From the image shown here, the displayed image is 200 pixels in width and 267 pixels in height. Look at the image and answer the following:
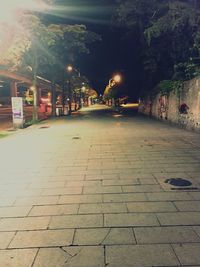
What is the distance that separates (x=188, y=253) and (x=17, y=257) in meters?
2.24

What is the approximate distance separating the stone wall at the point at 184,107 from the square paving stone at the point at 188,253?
1211cm

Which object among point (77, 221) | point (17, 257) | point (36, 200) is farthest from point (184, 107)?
point (17, 257)

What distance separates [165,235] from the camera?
402 centimetres

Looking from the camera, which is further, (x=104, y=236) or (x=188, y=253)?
(x=104, y=236)

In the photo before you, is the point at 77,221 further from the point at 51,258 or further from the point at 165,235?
the point at 165,235

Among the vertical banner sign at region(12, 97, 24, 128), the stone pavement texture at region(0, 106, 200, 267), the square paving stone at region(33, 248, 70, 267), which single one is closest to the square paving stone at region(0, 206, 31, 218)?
the stone pavement texture at region(0, 106, 200, 267)

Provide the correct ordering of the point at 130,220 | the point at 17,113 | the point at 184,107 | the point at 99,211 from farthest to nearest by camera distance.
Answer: the point at 17,113
the point at 184,107
the point at 99,211
the point at 130,220

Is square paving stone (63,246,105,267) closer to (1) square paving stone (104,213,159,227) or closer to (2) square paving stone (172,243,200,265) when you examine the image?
(1) square paving stone (104,213,159,227)

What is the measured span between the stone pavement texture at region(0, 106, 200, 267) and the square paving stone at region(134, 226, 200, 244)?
0.01 m

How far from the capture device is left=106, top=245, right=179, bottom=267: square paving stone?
3.35 metres

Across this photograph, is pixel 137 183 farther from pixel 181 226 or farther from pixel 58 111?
pixel 58 111

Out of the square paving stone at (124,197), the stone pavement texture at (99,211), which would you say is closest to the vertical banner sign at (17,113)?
the stone pavement texture at (99,211)

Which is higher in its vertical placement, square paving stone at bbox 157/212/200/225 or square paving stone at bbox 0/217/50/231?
square paving stone at bbox 157/212/200/225

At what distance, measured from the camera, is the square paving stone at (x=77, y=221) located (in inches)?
173
